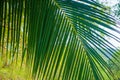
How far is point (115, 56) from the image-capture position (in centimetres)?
158

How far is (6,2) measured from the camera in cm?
174

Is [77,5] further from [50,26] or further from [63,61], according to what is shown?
[63,61]

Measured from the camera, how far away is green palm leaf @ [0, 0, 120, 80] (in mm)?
1618

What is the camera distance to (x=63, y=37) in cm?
167

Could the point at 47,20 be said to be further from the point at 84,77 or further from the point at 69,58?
the point at 84,77

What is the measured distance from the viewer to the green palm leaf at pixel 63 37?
63.7 inches

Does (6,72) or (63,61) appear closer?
(63,61)

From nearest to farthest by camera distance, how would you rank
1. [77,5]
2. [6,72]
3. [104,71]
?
1. [104,71]
2. [77,5]
3. [6,72]

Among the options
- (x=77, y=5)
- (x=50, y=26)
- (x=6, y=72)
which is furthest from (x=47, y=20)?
(x=6, y=72)

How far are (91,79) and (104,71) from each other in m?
0.08

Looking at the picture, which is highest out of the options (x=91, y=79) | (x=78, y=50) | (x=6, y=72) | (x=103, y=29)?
(x=103, y=29)

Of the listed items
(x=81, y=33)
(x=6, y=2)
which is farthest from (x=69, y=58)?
(x=6, y=2)

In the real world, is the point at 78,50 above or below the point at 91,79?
above

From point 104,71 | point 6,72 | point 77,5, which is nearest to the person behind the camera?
point 104,71
